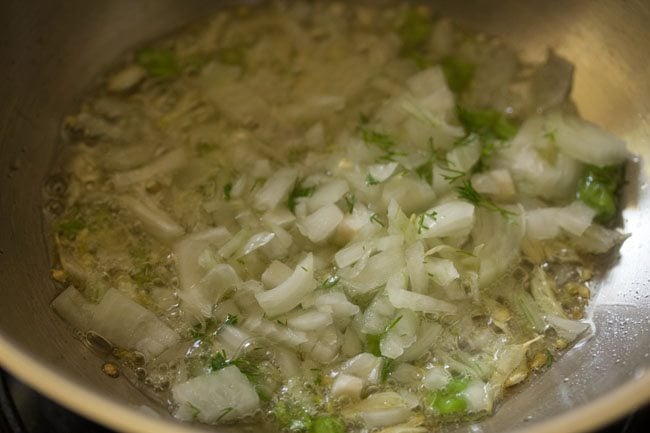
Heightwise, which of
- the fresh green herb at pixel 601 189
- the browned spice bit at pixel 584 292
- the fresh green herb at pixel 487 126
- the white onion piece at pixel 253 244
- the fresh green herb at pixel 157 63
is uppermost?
the fresh green herb at pixel 157 63

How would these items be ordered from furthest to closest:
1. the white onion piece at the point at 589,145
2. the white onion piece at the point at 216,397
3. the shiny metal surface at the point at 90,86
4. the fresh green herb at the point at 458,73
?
1. the fresh green herb at the point at 458,73
2. the white onion piece at the point at 589,145
3. the white onion piece at the point at 216,397
4. the shiny metal surface at the point at 90,86

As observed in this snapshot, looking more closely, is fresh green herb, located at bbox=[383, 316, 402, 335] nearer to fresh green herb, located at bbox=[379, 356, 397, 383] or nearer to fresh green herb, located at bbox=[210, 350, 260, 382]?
fresh green herb, located at bbox=[379, 356, 397, 383]

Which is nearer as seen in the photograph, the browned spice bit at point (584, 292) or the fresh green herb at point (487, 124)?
the browned spice bit at point (584, 292)

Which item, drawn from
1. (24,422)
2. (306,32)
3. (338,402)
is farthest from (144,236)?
(306,32)

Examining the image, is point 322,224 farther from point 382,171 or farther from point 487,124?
point 487,124

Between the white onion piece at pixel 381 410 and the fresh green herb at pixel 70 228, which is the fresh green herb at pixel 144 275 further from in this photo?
the white onion piece at pixel 381 410

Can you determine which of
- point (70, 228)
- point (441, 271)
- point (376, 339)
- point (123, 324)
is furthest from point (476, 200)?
point (70, 228)

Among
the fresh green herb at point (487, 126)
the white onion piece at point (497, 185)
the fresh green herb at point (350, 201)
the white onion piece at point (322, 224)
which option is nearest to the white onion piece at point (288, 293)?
the white onion piece at point (322, 224)

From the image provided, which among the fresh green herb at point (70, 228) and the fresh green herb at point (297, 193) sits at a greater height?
the fresh green herb at point (297, 193)

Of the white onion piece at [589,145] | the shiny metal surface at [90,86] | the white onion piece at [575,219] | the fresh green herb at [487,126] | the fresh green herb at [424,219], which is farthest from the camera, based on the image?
the fresh green herb at [487,126]
